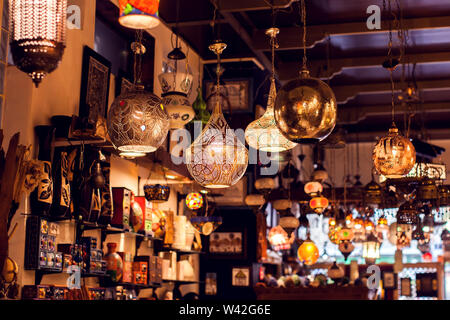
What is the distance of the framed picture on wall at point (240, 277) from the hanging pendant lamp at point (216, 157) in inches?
218

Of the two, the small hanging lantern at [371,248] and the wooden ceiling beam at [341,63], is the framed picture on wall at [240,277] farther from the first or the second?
the wooden ceiling beam at [341,63]

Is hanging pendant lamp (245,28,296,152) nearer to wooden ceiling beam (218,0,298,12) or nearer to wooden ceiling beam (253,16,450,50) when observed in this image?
wooden ceiling beam (218,0,298,12)

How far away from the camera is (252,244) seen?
9.33m

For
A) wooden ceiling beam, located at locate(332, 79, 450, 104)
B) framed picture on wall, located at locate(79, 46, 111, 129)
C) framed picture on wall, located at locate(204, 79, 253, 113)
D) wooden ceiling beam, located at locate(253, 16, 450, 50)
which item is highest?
wooden ceiling beam, located at locate(253, 16, 450, 50)

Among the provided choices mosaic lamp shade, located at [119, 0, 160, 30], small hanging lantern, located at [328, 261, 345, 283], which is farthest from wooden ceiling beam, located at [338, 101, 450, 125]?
mosaic lamp shade, located at [119, 0, 160, 30]

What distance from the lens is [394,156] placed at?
14.3 ft

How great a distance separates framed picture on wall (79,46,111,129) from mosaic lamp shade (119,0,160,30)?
7.91 feet

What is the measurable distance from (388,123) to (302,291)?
3.79 metres

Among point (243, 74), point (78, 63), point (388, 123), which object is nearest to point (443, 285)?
point (388, 123)

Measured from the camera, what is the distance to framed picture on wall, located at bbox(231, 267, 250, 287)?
30.3ft

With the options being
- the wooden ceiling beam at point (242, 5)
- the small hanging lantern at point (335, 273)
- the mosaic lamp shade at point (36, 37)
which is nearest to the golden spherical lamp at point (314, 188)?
the small hanging lantern at point (335, 273)
